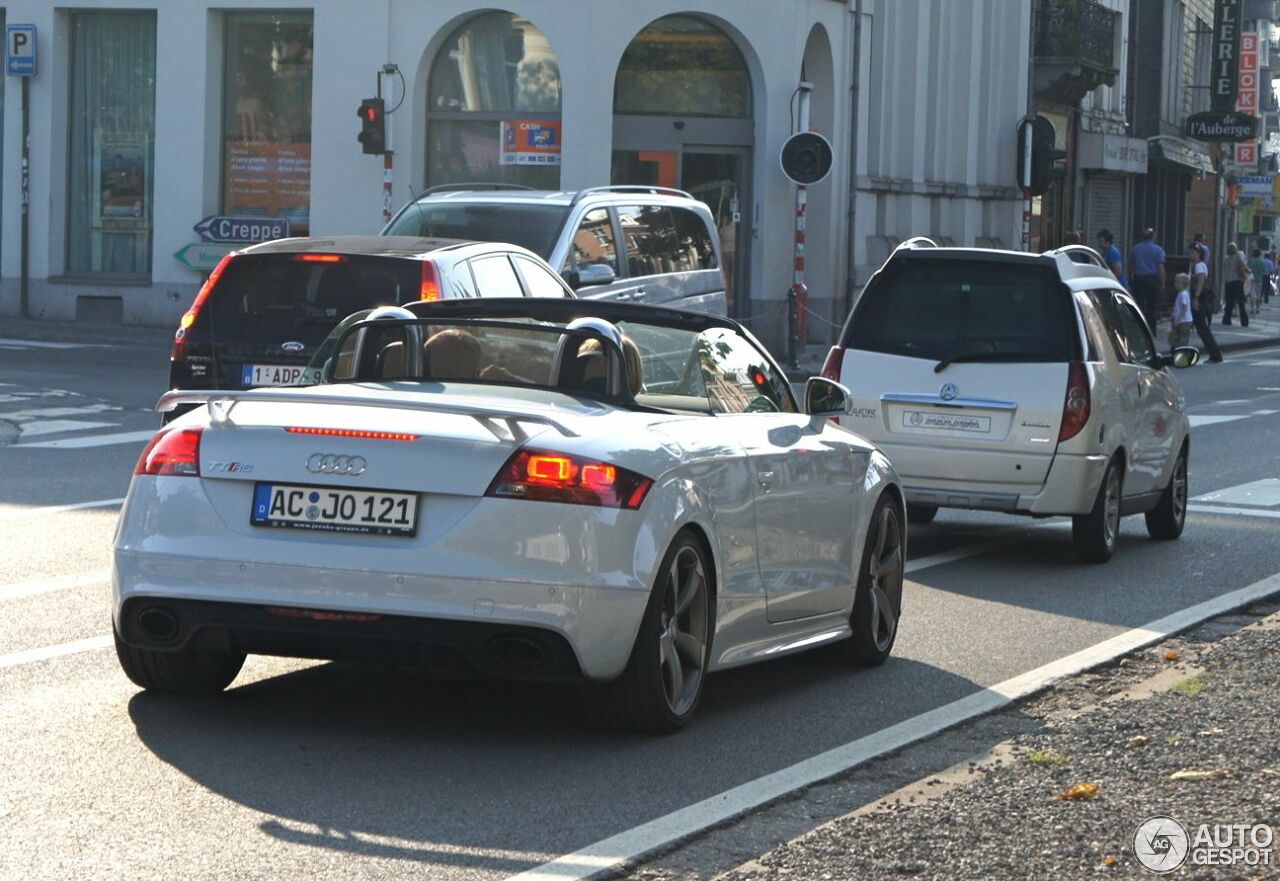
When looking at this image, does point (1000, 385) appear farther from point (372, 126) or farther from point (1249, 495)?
point (372, 126)

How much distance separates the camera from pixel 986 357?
498 inches

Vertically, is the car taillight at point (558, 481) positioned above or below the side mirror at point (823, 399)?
below

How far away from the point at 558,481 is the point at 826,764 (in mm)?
1189

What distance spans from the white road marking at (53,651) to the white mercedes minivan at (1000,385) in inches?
213

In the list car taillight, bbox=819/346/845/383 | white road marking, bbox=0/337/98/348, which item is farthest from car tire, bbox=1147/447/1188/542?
white road marking, bbox=0/337/98/348

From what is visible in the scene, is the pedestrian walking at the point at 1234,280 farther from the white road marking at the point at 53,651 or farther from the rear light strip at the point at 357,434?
the rear light strip at the point at 357,434

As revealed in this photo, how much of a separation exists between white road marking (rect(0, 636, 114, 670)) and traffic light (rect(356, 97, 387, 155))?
22448 mm

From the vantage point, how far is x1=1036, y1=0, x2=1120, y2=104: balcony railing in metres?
45.1

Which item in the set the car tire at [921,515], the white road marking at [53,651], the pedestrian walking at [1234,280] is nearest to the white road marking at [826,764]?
the white road marking at [53,651]

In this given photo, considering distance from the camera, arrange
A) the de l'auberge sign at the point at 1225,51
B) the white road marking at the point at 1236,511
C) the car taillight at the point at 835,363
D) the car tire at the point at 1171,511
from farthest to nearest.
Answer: the de l'auberge sign at the point at 1225,51, the white road marking at the point at 1236,511, the car tire at the point at 1171,511, the car taillight at the point at 835,363

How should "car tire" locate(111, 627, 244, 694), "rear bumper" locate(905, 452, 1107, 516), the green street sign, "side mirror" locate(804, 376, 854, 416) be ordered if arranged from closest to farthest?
"car tire" locate(111, 627, 244, 694), "side mirror" locate(804, 376, 854, 416), "rear bumper" locate(905, 452, 1107, 516), the green street sign

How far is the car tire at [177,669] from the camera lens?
7250 millimetres

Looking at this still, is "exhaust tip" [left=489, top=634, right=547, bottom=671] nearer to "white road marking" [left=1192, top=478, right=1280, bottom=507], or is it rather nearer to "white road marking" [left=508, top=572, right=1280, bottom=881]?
"white road marking" [left=508, top=572, right=1280, bottom=881]

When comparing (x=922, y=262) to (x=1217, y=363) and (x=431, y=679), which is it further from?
(x=1217, y=363)
